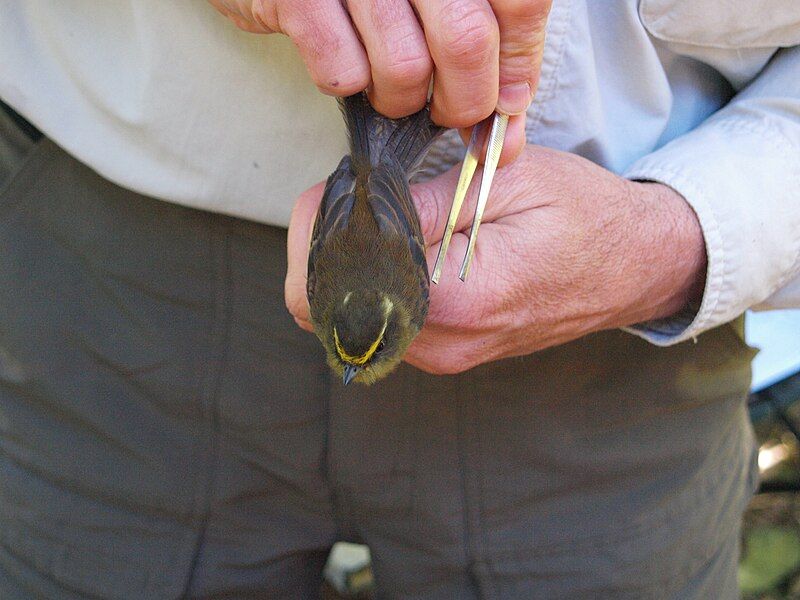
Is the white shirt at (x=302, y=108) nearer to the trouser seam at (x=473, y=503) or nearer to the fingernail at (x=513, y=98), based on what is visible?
the fingernail at (x=513, y=98)

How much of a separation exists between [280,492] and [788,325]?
6.72 ft

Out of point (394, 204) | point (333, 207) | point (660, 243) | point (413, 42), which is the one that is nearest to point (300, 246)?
point (333, 207)

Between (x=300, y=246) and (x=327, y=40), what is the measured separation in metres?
0.51

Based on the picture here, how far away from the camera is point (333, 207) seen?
6.75 feet

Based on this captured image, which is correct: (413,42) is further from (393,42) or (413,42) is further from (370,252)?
(370,252)

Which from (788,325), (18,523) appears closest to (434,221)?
(18,523)

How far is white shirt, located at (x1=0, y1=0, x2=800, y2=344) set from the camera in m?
1.97

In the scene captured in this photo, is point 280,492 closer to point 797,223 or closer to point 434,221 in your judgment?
point 434,221

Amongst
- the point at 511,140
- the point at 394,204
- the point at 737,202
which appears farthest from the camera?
the point at 394,204

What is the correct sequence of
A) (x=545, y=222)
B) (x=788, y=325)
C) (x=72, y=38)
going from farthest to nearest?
1. (x=788, y=325)
2. (x=72, y=38)
3. (x=545, y=222)

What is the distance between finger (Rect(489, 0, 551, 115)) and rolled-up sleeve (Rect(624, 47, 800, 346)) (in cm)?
50

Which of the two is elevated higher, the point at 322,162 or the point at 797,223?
the point at 322,162

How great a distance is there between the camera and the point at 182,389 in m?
2.31

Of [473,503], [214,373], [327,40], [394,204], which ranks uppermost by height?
[327,40]
